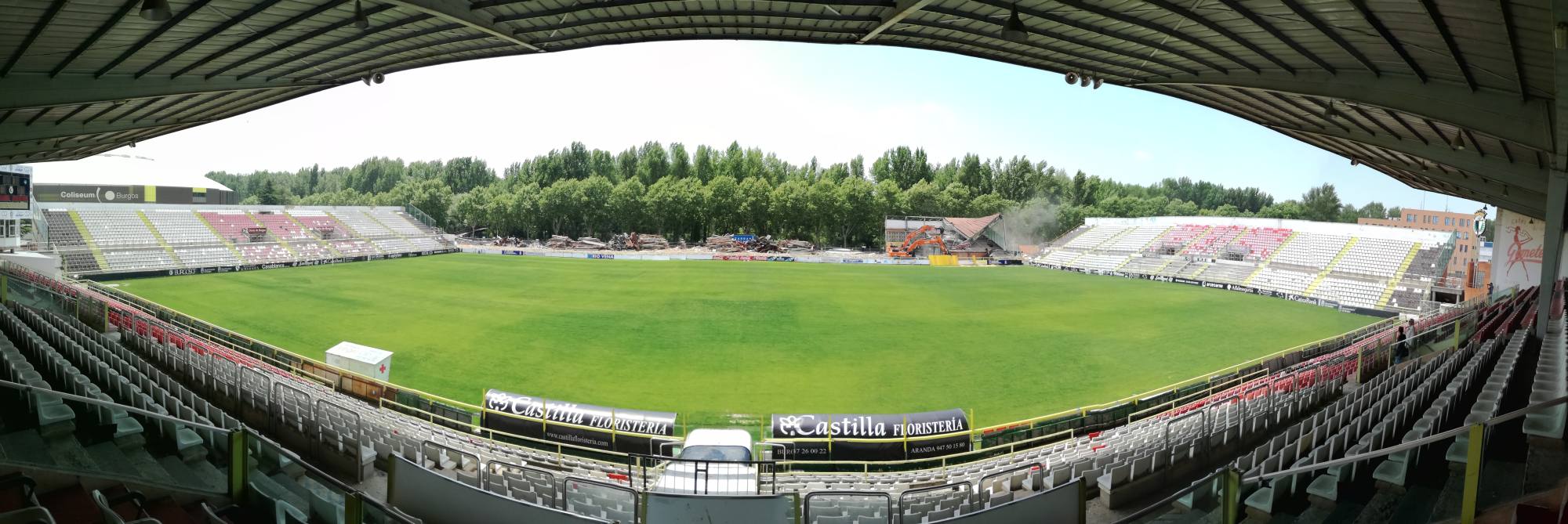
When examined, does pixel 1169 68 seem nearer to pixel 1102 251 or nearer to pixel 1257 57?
pixel 1257 57

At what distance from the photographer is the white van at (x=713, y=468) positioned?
335 inches

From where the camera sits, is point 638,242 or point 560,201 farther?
point 560,201

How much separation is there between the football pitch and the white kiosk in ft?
3.95

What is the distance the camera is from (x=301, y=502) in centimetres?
532

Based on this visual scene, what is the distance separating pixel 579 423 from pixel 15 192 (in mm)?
44918

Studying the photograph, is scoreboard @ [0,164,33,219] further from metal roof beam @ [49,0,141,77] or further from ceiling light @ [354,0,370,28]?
ceiling light @ [354,0,370,28]

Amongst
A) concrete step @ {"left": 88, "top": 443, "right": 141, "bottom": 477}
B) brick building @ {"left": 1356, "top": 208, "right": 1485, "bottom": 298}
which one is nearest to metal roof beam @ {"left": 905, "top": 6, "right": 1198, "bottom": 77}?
concrete step @ {"left": 88, "top": 443, "right": 141, "bottom": 477}

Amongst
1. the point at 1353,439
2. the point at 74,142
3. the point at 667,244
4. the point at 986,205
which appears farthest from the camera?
the point at 986,205

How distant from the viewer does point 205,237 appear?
158ft

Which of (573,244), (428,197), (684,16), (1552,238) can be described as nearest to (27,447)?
(684,16)

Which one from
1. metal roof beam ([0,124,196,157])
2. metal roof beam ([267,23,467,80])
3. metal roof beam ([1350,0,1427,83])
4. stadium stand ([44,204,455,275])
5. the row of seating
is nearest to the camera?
the row of seating

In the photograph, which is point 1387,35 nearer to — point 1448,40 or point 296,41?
point 1448,40

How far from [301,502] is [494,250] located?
69.3 metres

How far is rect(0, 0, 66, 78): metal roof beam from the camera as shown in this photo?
31.7 feet
